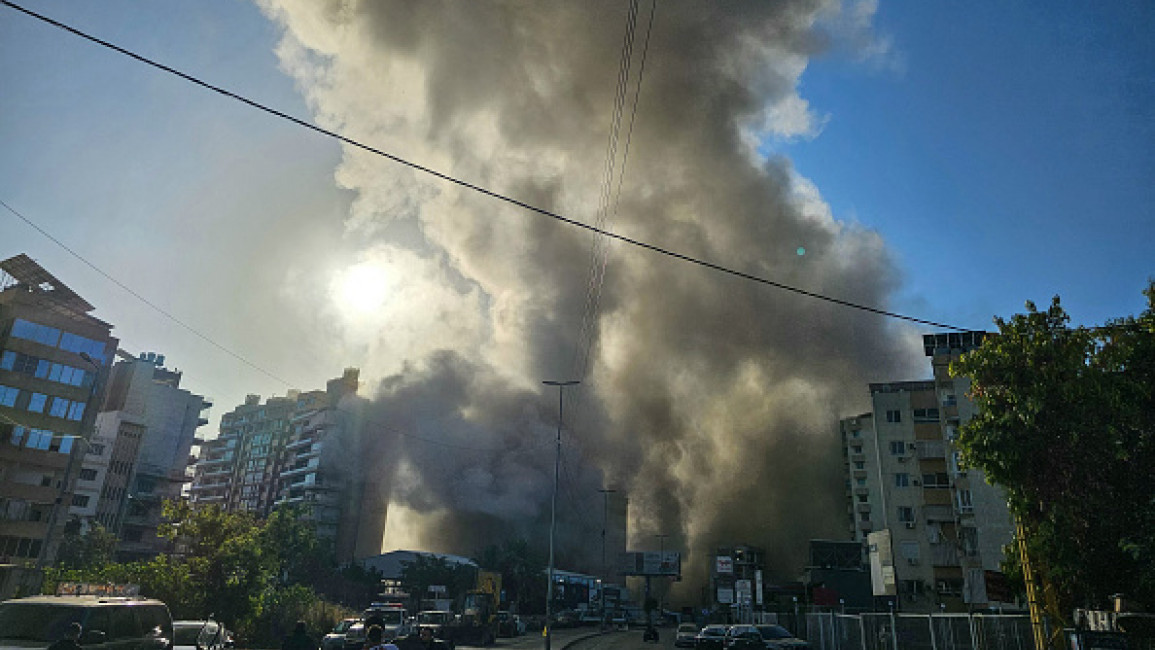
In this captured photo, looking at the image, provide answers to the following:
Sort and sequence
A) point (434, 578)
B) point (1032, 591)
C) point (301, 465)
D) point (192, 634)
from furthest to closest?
point (301, 465), point (434, 578), point (192, 634), point (1032, 591)

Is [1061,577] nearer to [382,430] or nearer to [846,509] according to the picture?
[846,509]

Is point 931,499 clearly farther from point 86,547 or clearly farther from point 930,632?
point 86,547

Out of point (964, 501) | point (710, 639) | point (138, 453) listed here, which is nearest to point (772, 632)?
point (710, 639)

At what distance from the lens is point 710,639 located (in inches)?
1302

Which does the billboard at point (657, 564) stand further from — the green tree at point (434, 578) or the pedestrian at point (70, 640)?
the pedestrian at point (70, 640)

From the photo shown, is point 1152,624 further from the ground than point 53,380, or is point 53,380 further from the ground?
point 53,380

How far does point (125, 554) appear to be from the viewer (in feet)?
261

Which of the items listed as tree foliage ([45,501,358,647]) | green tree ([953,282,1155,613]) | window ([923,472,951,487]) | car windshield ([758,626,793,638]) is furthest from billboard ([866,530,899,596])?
tree foliage ([45,501,358,647])

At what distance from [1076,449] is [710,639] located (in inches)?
969

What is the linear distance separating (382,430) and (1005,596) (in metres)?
114

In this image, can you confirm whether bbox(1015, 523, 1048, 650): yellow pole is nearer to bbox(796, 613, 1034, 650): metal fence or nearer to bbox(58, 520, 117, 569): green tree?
bbox(796, 613, 1034, 650): metal fence

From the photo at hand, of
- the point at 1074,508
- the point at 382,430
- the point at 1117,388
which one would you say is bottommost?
the point at 1074,508

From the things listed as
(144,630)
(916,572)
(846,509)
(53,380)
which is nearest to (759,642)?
(144,630)

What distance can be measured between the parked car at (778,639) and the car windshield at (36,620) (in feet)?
77.5
